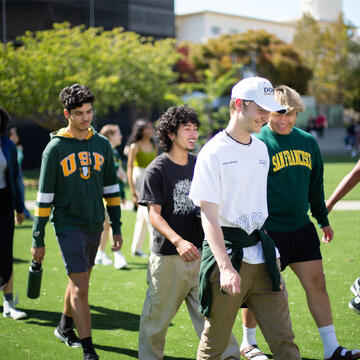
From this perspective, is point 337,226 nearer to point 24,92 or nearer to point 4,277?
point 4,277

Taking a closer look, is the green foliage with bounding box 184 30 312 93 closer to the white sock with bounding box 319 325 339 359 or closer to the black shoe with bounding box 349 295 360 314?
the black shoe with bounding box 349 295 360 314

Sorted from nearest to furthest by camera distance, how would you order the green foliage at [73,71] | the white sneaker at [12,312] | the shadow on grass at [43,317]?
the shadow on grass at [43,317], the white sneaker at [12,312], the green foliage at [73,71]

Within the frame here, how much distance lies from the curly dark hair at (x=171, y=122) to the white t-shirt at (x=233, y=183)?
3.78ft

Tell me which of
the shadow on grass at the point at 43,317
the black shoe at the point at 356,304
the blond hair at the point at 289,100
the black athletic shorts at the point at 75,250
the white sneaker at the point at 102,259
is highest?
the blond hair at the point at 289,100

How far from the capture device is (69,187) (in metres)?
4.99

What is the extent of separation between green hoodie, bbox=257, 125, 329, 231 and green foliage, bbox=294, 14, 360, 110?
55050 mm

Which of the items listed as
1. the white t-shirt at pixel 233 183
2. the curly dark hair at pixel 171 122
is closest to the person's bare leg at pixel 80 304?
the curly dark hair at pixel 171 122

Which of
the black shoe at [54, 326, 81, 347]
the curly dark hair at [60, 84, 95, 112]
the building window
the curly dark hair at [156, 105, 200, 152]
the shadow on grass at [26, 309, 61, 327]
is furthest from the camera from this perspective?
the building window

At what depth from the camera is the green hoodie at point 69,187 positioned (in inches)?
195

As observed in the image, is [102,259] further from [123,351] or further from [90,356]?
[90,356]

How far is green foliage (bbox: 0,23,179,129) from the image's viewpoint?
2520cm

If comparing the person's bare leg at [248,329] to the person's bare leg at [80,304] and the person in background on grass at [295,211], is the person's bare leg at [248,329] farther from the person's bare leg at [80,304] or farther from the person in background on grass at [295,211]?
the person's bare leg at [80,304]

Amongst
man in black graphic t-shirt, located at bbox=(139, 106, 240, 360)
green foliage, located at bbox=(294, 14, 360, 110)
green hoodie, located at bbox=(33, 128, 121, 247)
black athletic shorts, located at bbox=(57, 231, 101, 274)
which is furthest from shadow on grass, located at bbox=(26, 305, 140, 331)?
green foliage, located at bbox=(294, 14, 360, 110)

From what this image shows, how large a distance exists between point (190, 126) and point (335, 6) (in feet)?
314
